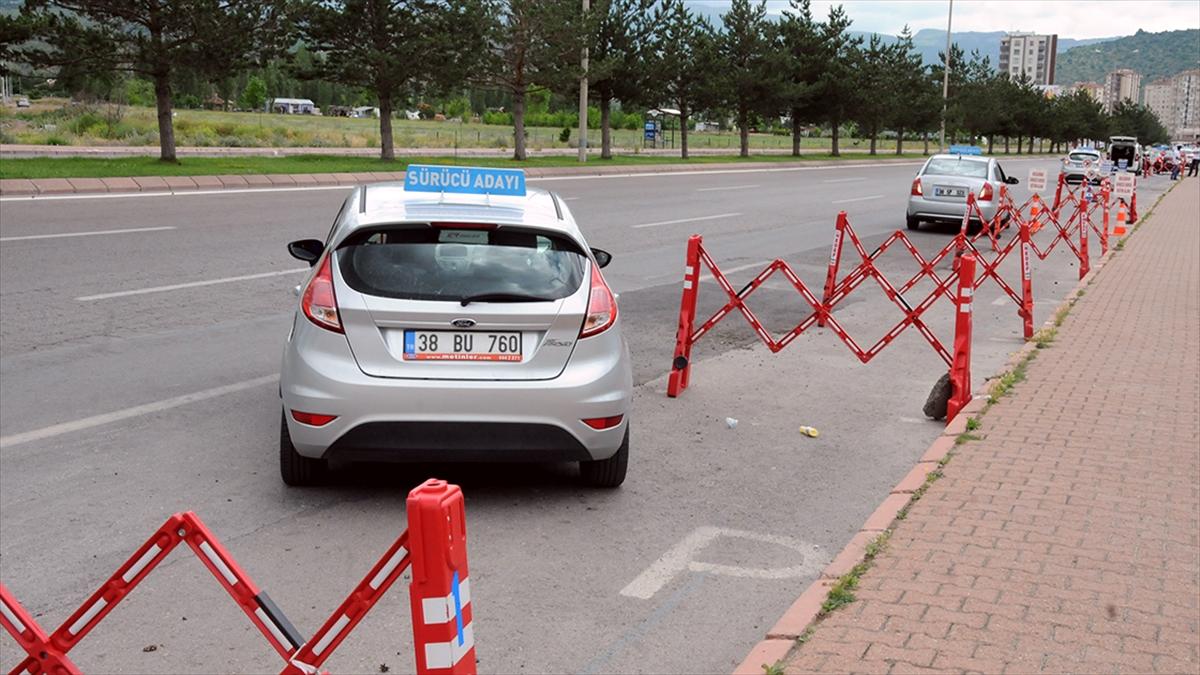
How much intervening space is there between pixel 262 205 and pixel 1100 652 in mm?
17933

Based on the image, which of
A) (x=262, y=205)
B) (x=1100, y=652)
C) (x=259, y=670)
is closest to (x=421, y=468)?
(x=259, y=670)

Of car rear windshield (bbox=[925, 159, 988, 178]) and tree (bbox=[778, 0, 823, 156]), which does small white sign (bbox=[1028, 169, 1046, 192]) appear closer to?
car rear windshield (bbox=[925, 159, 988, 178])

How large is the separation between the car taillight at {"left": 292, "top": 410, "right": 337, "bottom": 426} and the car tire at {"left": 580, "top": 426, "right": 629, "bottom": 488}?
1346mm

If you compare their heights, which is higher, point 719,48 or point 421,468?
point 719,48

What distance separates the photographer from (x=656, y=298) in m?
12.6

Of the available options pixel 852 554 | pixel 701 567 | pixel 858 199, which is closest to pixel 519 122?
pixel 858 199

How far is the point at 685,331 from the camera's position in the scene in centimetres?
858

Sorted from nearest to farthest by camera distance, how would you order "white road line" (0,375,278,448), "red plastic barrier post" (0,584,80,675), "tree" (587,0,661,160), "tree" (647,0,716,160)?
"red plastic barrier post" (0,584,80,675)
"white road line" (0,375,278,448)
"tree" (587,0,661,160)
"tree" (647,0,716,160)

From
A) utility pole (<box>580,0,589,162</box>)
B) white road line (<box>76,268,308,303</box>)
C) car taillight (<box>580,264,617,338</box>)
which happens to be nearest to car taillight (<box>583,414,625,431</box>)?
car taillight (<box>580,264,617,338</box>)

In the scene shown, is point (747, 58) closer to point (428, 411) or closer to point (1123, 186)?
point (1123, 186)

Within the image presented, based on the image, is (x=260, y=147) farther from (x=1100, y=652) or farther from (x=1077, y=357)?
(x=1100, y=652)

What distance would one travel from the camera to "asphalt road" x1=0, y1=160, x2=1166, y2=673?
4.50 m

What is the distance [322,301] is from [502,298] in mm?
855

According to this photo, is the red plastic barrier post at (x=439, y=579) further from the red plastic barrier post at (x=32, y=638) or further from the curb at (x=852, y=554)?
the curb at (x=852, y=554)
